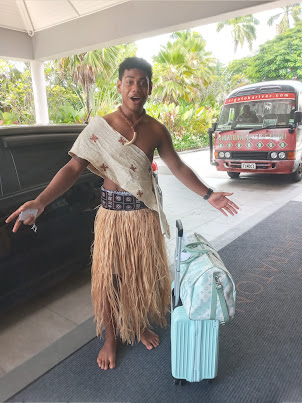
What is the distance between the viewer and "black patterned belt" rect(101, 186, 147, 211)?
68.5 inches

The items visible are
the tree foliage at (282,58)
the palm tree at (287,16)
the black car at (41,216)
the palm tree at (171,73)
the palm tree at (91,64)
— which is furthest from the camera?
the palm tree at (287,16)

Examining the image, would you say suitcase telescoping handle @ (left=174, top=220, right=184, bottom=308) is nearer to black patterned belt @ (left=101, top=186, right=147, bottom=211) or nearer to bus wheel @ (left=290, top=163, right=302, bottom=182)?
black patterned belt @ (left=101, top=186, right=147, bottom=211)

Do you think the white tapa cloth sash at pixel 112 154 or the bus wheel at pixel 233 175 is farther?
the bus wheel at pixel 233 175

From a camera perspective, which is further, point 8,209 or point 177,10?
point 177,10

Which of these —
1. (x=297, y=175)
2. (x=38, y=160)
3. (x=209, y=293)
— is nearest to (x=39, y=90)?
(x=38, y=160)

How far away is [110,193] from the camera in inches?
69.0

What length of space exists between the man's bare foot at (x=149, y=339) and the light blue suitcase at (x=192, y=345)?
1.12 ft

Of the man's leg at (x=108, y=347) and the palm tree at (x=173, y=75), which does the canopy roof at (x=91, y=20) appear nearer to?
the man's leg at (x=108, y=347)

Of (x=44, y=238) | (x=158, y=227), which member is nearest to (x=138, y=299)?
(x=158, y=227)

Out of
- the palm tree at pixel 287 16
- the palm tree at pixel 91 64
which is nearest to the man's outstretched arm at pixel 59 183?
the palm tree at pixel 91 64

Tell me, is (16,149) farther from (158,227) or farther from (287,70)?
(287,70)

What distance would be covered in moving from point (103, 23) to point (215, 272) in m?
5.07

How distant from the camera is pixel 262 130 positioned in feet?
20.1

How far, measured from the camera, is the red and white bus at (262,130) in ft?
19.7
